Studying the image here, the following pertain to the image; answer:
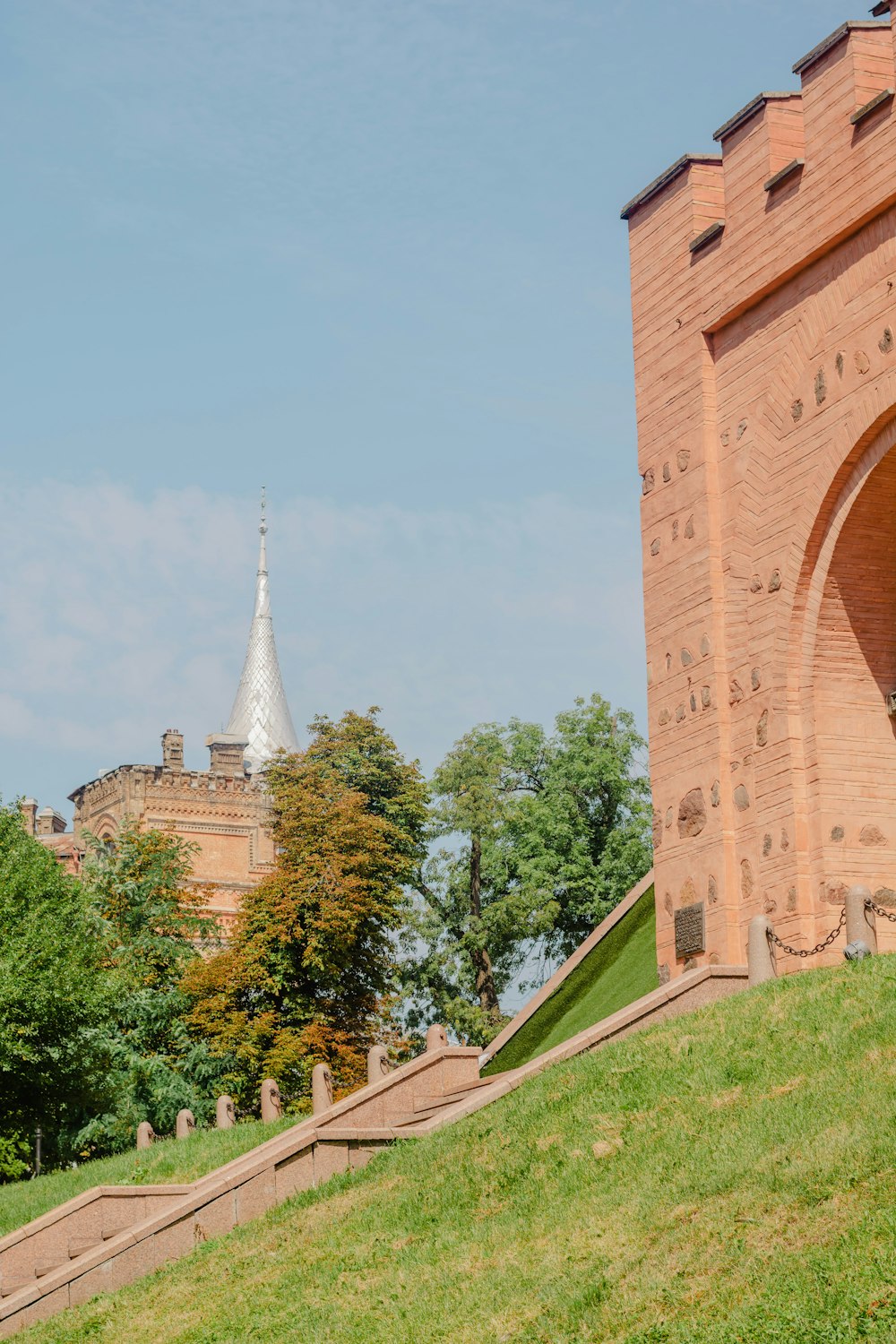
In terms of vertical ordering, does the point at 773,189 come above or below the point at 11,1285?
above

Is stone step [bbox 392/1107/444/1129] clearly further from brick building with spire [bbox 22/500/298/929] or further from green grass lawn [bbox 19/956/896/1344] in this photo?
brick building with spire [bbox 22/500/298/929]

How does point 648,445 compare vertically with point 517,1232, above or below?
above

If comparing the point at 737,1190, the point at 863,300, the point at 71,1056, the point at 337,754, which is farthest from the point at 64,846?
the point at 737,1190

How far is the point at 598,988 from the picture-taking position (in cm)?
2084

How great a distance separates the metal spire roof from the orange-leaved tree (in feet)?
129

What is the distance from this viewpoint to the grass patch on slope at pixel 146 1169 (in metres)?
20.2

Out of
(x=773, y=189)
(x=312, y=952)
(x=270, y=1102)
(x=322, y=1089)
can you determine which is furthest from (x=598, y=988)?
(x=312, y=952)

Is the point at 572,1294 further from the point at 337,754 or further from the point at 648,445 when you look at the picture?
the point at 337,754

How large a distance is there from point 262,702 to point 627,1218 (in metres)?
71.5

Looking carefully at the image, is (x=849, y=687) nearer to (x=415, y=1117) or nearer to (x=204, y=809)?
(x=415, y=1117)

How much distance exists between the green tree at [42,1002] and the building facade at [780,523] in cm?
1474

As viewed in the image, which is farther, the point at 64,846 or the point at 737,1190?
the point at 64,846

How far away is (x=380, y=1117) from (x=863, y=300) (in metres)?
9.01

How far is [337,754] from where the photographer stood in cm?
4078
